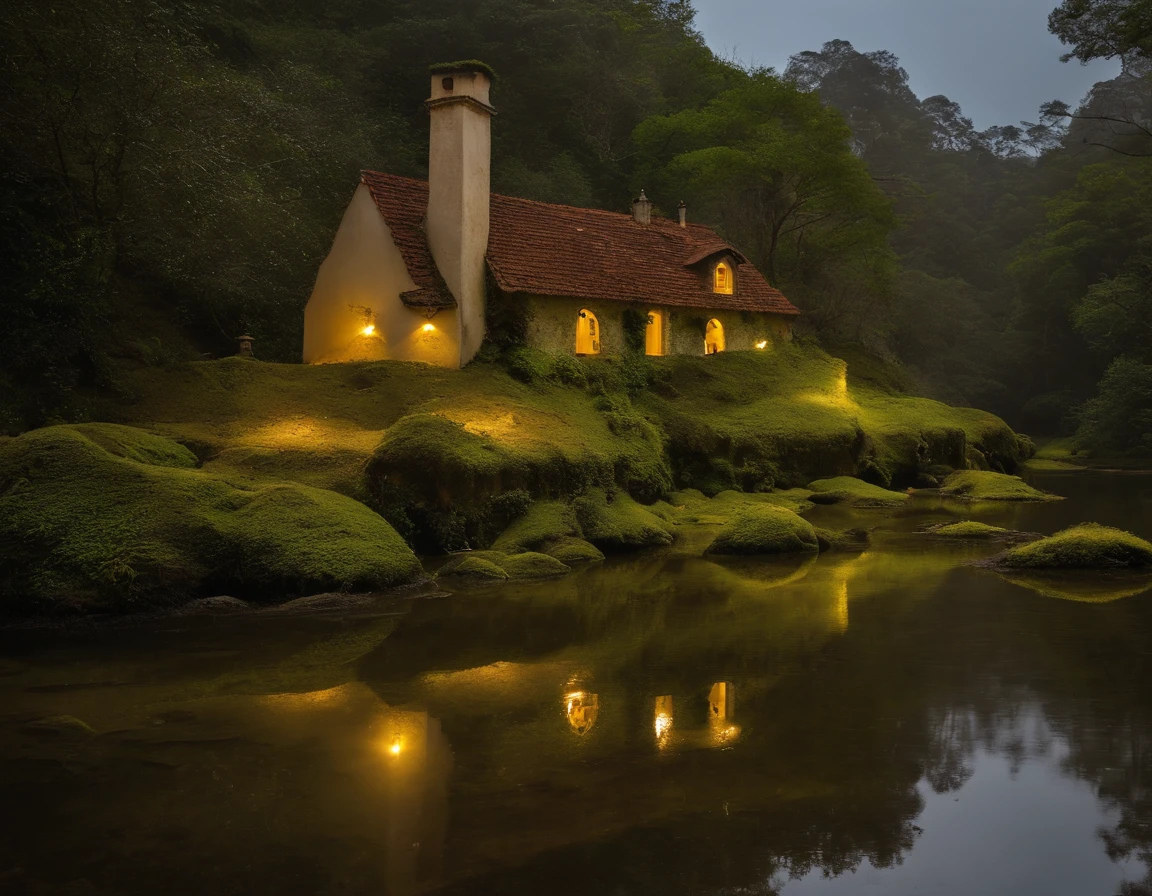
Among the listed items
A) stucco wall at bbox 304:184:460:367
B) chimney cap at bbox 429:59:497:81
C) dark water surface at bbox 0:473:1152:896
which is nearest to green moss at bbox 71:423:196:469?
dark water surface at bbox 0:473:1152:896

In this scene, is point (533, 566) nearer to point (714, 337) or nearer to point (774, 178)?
point (714, 337)

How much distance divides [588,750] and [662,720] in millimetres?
993

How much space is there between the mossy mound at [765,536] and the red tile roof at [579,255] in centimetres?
898

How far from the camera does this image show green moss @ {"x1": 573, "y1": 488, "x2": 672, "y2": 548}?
18.5 m

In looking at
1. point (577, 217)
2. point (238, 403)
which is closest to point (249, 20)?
point (577, 217)

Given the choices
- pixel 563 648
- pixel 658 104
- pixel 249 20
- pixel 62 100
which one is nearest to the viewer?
pixel 563 648

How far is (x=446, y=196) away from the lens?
2425 centimetres

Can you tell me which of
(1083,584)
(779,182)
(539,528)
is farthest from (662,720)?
(779,182)

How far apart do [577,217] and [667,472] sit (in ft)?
31.8

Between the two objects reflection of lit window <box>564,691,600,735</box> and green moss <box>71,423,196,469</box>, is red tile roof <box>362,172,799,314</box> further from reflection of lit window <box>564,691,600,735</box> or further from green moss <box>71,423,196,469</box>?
reflection of lit window <box>564,691,600,735</box>

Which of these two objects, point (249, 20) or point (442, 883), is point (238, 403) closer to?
point (442, 883)

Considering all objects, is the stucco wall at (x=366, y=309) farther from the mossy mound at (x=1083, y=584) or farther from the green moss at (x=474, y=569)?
the mossy mound at (x=1083, y=584)

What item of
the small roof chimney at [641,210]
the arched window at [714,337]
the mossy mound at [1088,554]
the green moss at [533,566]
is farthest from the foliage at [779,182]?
the green moss at [533,566]

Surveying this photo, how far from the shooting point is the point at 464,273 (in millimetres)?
24031
